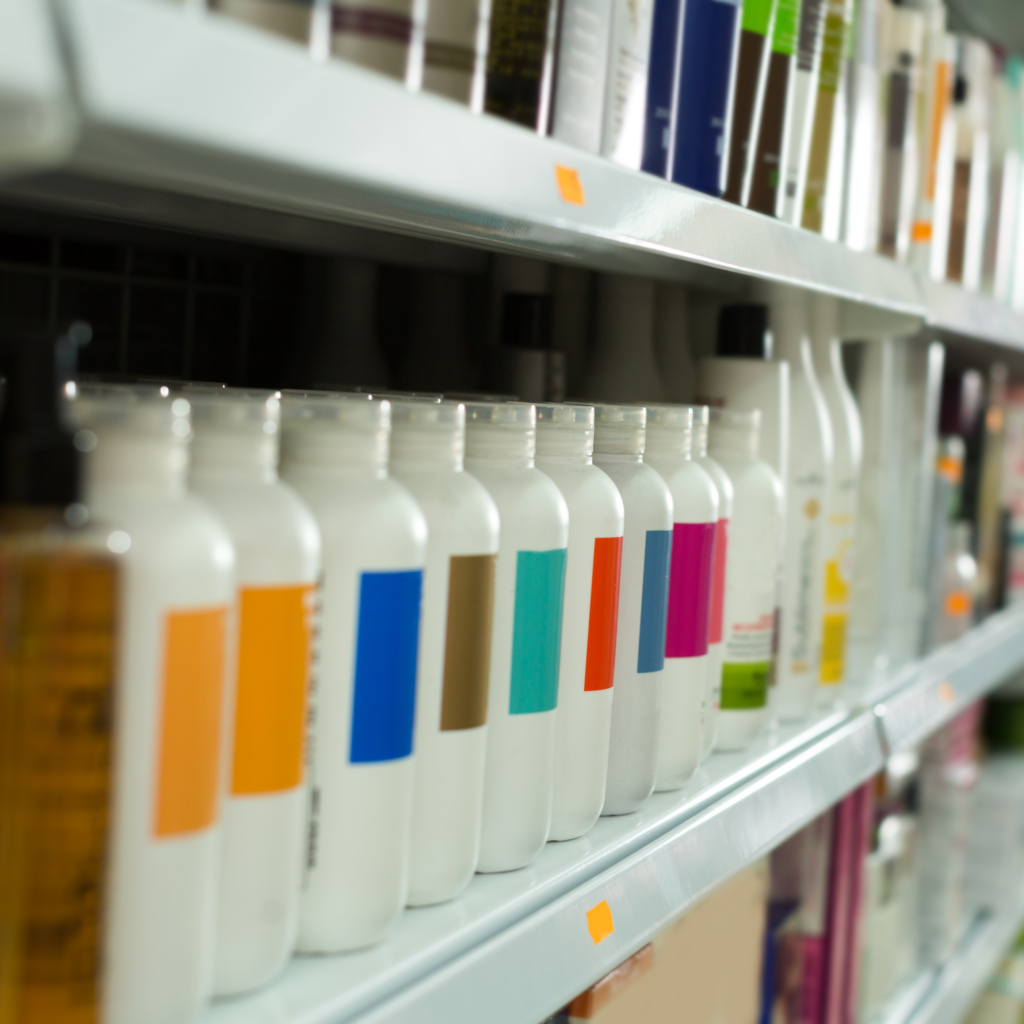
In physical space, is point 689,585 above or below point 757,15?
below

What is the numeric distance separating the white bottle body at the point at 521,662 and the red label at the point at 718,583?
0.25 m

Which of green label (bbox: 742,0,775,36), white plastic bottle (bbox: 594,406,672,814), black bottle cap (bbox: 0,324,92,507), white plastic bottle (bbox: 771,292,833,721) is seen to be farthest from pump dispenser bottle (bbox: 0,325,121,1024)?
white plastic bottle (bbox: 771,292,833,721)

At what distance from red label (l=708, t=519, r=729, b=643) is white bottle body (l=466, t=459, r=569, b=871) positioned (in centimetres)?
25

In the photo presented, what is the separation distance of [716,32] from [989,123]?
111 centimetres

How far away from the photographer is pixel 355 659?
54 centimetres

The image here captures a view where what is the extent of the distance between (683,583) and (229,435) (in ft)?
1.42

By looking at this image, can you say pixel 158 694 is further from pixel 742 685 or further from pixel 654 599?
pixel 742 685

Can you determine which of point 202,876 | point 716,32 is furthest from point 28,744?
point 716,32

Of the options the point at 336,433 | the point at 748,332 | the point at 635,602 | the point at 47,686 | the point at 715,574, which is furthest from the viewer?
the point at 748,332

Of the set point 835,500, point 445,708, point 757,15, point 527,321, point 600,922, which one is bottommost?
point 600,922

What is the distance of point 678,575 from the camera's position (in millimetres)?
824

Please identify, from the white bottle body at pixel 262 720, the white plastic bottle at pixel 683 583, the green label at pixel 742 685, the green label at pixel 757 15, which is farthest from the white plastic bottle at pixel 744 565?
the white bottle body at pixel 262 720

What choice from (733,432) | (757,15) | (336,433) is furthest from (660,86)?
(336,433)

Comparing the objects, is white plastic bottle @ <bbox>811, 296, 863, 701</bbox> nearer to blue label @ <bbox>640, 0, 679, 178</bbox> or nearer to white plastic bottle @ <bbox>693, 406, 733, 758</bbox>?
white plastic bottle @ <bbox>693, 406, 733, 758</bbox>
